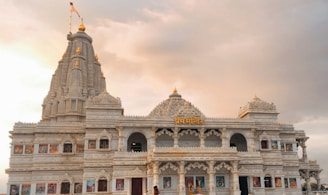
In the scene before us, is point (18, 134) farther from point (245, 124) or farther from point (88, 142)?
point (245, 124)

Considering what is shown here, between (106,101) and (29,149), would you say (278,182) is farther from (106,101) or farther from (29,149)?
(29,149)

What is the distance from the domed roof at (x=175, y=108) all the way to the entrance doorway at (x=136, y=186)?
9.66 metres

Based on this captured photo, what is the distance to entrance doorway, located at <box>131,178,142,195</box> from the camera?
117 feet

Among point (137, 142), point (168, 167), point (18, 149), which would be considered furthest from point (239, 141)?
point (18, 149)

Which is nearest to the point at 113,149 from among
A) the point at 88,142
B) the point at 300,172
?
the point at 88,142

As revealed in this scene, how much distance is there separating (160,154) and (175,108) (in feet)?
33.8

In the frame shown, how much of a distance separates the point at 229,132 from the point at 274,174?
7790mm

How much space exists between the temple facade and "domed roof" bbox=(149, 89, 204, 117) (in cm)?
16

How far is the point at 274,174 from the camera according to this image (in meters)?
39.1

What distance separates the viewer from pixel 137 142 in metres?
42.0

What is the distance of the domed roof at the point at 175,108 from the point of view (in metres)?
39.9

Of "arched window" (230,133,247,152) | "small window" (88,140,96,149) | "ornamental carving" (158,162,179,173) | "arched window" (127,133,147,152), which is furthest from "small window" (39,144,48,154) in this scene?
"arched window" (230,133,247,152)

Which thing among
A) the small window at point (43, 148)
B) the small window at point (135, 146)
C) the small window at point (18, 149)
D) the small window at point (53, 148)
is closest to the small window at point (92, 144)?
the small window at point (53, 148)

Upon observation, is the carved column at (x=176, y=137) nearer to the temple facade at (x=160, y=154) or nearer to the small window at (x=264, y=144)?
the temple facade at (x=160, y=154)
